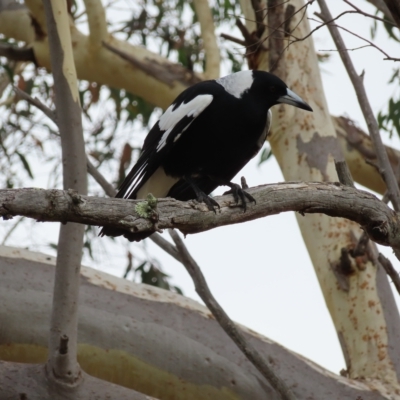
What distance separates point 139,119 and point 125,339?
321cm

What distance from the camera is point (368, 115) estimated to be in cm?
274

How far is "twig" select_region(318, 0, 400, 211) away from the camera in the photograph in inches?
101

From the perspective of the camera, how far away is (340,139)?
4453 millimetres

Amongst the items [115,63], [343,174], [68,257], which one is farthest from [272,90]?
[115,63]

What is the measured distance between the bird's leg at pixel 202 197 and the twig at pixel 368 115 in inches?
23.5

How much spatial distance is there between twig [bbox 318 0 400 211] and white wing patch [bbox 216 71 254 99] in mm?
451

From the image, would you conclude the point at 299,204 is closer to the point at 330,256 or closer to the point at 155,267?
the point at 330,256

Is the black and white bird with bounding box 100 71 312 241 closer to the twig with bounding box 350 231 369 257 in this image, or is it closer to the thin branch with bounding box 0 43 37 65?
the twig with bounding box 350 231 369 257

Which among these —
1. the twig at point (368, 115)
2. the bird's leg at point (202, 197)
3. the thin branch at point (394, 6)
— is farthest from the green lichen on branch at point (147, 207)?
the twig at point (368, 115)

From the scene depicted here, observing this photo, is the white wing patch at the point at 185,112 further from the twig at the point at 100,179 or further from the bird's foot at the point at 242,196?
the bird's foot at the point at 242,196

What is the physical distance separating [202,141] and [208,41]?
1840 mm

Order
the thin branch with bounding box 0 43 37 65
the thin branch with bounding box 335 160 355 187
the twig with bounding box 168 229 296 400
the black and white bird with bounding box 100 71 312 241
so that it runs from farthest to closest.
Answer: the thin branch with bounding box 0 43 37 65
the black and white bird with bounding box 100 71 312 241
the twig with bounding box 168 229 296 400
the thin branch with bounding box 335 160 355 187

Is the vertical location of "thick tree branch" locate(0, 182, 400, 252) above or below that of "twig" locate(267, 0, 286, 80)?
below

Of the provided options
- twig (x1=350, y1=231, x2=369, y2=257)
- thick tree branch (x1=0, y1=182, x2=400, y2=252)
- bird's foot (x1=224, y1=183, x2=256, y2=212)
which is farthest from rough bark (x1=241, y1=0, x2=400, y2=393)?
bird's foot (x1=224, y1=183, x2=256, y2=212)
